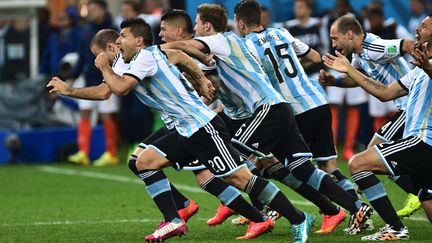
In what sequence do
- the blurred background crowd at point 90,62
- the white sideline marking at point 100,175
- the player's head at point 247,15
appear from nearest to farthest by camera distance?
the player's head at point 247,15, the white sideline marking at point 100,175, the blurred background crowd at point 90,62

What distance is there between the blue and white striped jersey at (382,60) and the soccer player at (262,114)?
3.71ft

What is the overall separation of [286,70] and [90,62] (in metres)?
7.81

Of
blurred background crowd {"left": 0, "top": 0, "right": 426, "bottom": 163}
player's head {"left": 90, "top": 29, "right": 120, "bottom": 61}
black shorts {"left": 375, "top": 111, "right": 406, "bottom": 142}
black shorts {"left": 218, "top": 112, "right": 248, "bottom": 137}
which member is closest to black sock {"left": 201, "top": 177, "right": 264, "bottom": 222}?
black shorts {"left": 218, "top": 112, "right": 248, "bottom": 137}

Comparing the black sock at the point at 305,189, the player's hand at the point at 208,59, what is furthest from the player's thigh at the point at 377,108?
the player's hand at the point at 208,59

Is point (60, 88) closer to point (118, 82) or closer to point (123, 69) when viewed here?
point (118, 82)

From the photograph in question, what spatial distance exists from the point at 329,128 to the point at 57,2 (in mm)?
13890

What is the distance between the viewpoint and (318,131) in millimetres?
10055

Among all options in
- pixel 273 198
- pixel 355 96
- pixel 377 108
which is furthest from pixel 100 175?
pixel 273 198

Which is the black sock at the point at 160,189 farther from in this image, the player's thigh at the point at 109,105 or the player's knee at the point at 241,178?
the player's thigh at the point at 109,105

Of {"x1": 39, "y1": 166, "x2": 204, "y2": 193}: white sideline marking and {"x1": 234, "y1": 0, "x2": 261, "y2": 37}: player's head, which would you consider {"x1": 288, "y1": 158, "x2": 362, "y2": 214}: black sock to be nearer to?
Answer: {"x1": 234, "y1": 0, "x2": 261, "y2": 37}: player's head

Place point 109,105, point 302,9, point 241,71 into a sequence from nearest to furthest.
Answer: point 241,71 < point 302,9 < point 109,105

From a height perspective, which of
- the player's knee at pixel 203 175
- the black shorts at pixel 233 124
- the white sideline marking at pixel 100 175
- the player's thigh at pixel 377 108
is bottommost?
the white sideline marking at pixel 100 175

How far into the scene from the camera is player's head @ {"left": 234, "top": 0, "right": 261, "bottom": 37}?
9631mm

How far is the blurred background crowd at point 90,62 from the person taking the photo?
16781 millimetres
